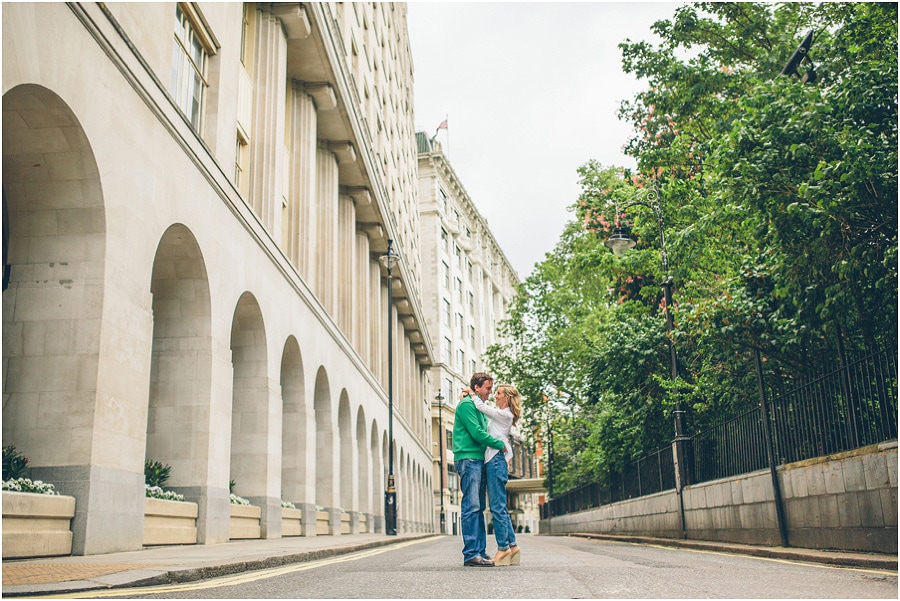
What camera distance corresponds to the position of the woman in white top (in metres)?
7.80

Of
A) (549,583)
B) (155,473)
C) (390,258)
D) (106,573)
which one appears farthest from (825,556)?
(390,258)

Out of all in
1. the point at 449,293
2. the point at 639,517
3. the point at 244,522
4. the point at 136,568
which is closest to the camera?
the point at 136,568

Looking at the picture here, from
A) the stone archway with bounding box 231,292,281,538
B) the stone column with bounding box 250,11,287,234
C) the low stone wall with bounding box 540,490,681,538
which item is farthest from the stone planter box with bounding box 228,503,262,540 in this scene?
the low stone wall with bounding box 540,490,681,538

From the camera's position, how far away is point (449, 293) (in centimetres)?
7519

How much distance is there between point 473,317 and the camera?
84688 millimetres

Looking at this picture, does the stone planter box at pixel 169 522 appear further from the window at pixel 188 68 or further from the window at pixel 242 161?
the window at pixel 242 161

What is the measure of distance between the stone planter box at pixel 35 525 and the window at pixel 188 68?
7430 millimetres

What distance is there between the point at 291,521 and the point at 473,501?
1225 centimetres

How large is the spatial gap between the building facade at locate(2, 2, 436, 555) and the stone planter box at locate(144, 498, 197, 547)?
31 cm

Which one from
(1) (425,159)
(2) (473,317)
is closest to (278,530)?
(1) (425,159)

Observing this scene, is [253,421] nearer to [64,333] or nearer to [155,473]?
[155,473]

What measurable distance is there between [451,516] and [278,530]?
54.8 meters

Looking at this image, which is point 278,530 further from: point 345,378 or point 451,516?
point 451,516

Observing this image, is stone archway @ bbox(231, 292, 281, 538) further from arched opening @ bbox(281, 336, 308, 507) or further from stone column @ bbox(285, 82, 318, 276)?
stone column @ bbox(285, 82, 318, 276)
